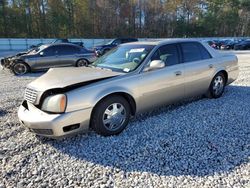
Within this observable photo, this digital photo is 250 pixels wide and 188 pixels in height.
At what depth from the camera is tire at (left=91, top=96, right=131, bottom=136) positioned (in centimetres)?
359

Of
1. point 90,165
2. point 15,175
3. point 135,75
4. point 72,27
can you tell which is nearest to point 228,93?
point 135,75

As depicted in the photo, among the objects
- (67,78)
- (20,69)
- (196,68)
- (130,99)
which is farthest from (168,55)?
(20,69)

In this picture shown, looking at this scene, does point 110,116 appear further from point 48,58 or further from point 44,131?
point 48,58

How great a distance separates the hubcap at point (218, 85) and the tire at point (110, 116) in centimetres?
267

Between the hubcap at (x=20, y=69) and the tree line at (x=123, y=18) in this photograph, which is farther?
the tree line at (x=123, y=18)

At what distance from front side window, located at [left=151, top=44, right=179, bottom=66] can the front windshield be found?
0.17m

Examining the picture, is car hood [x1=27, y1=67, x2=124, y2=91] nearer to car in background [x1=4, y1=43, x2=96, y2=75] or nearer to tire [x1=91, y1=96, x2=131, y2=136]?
tire [x1=91, y1=96, x2=131, y2=136]

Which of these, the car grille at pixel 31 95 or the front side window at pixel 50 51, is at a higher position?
the front side window at pixel 50 51

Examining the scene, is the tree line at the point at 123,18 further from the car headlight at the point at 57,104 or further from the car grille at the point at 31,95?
the car headlight at the point at 57,104

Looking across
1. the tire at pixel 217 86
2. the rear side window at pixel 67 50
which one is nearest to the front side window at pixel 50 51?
the rear side window at pixel 67 50

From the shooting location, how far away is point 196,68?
493 centimetres

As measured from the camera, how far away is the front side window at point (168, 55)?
441 centimetres

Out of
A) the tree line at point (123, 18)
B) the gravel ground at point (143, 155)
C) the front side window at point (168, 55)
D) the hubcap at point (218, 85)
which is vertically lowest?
the gravel ground at point (143, 155)

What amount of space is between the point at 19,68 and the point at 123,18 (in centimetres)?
4114
